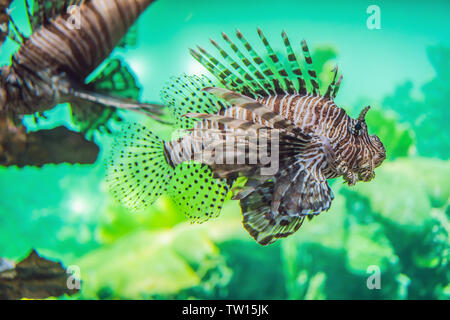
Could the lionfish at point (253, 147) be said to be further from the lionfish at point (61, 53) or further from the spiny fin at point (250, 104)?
the lionfish at point (61, 53)

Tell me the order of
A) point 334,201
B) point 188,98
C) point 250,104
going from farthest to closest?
point 334,201
point 188,98
point 250,104

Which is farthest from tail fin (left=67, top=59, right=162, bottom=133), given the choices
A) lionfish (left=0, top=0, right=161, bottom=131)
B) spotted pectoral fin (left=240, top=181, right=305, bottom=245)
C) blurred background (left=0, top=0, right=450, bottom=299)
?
spotted pectoral fin (left=240, top=181, right=305, bottom=245)

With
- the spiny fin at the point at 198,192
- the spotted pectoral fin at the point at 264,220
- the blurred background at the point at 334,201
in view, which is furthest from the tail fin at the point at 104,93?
the spotted pectoral fin at the point at 264,220

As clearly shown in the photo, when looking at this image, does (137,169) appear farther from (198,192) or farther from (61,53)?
(61,53)

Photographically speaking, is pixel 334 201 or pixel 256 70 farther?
pixel 334 201

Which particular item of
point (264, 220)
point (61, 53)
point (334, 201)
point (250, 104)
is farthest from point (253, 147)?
point (334, 201)
